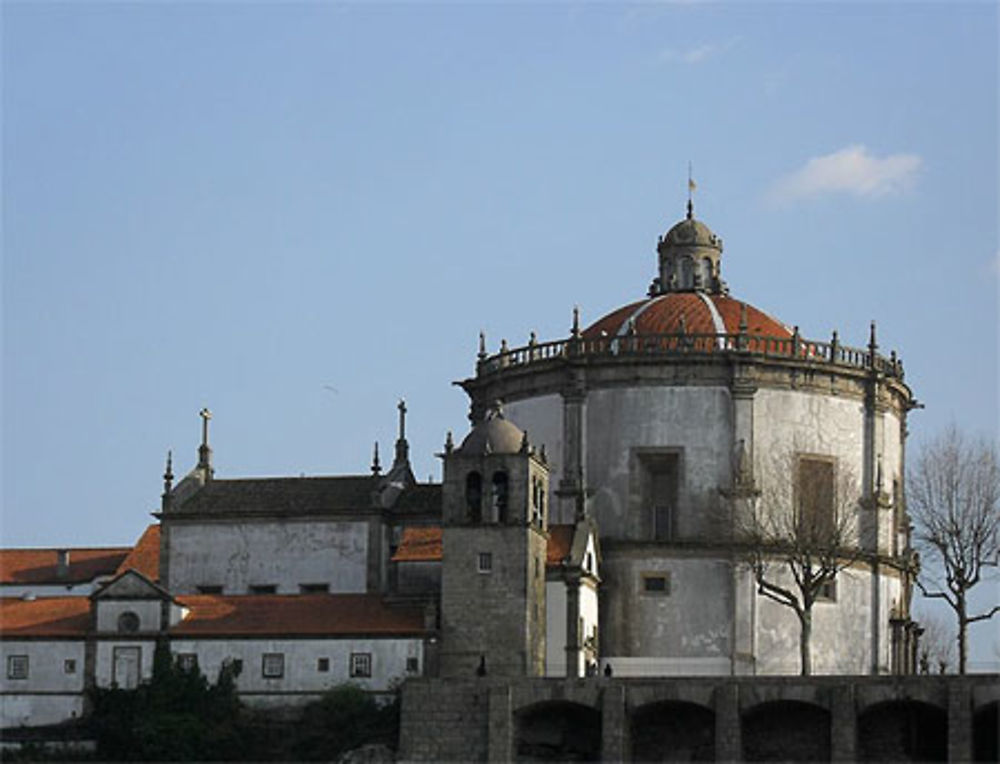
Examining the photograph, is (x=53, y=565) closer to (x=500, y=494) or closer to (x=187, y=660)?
(x=187, y=660)

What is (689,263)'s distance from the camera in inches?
3952

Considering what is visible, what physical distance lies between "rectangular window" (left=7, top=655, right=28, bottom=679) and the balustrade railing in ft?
67.9

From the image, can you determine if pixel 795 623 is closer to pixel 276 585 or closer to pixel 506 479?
pixel 506 479

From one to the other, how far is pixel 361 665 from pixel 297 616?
3355 mm

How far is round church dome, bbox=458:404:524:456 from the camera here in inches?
3403

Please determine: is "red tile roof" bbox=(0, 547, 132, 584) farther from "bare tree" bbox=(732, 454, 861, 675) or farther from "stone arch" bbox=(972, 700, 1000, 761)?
"stone arch" bbox=(972, 700, 1000, 761)

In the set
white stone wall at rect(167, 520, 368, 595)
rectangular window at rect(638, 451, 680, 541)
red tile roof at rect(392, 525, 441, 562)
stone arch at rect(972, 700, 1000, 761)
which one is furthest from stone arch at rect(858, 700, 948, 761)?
white stone wall at rect(167, 520, 368, 595)

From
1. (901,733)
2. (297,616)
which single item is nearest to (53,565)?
(297,616)

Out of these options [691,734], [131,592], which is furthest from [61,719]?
[691,734]

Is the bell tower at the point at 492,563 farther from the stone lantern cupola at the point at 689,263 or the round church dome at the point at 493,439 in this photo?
the stone lantern cupola at the point at 689,263

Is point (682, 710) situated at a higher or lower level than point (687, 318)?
lower

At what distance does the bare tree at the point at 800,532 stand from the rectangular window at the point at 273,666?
52.6ft

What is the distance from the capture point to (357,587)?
303ft

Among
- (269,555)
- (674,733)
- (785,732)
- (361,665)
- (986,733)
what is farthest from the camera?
(269,555)
